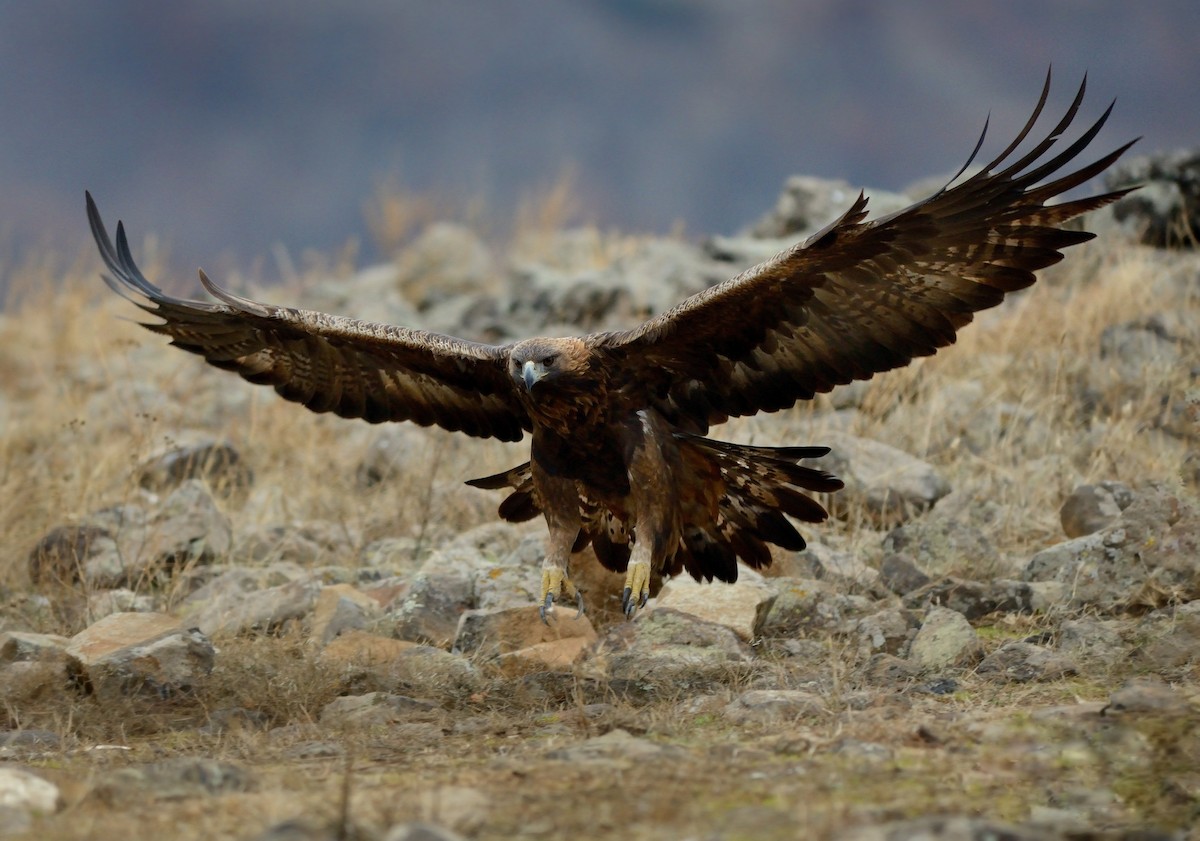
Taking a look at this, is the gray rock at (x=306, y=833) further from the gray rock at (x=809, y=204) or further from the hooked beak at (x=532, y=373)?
the gray rock at (x=809, y=204)

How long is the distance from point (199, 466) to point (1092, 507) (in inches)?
258

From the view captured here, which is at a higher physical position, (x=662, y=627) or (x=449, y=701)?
(x=662, y=627)

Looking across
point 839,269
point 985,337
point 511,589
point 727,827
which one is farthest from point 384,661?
point 985,337

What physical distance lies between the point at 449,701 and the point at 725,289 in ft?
7.12

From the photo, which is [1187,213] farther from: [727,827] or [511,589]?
[727,827]

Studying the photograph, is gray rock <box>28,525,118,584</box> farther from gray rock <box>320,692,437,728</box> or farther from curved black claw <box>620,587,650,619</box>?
curved black claw <box>620,587,650,619</box>

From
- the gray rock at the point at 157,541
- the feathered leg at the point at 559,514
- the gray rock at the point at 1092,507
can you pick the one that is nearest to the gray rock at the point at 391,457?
the gray rock at the point at 157,541

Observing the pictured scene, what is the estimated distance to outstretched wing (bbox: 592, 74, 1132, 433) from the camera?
5.27 meters

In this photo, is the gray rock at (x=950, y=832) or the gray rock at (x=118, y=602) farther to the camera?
the gray rock at (x=118, y=602)

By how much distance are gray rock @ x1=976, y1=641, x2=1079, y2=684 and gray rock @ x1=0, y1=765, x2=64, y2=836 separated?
12.0ft

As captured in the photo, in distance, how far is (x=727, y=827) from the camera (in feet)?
11.0

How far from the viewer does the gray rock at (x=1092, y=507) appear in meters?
7.64

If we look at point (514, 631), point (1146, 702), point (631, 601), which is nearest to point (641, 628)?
point (631, 601)

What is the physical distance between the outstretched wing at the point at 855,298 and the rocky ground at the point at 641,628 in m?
1.11
